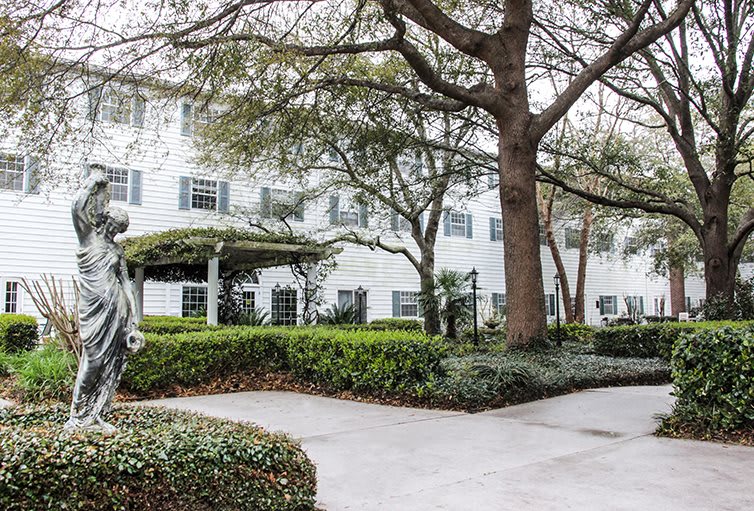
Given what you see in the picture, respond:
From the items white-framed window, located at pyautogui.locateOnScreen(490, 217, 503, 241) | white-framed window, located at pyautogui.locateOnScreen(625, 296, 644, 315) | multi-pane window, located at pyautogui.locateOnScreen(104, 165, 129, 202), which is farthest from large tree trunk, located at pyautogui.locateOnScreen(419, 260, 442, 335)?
white-framed window, located at pyautogui.locateOnScreen(625, 296, 644, 315)

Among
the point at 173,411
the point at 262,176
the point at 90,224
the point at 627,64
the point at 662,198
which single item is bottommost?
the point at 173,411

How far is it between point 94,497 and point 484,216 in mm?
24318

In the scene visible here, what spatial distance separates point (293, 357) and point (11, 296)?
10.3m

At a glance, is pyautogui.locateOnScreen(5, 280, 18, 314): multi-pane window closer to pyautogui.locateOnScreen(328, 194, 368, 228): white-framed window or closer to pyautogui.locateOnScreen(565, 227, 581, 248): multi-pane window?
pyautogui.locateOnScreen(328, 194, 368, 228): white-framed window

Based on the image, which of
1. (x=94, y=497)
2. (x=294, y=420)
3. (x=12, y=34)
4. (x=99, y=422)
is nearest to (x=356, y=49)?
(x=12, y=34)

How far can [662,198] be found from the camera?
53.8ft

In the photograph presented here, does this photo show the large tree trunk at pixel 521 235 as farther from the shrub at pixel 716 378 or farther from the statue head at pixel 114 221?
the statue head at pixel 114 221

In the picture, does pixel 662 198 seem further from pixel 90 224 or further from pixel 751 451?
pixel 90 224

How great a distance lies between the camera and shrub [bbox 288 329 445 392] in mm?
8641

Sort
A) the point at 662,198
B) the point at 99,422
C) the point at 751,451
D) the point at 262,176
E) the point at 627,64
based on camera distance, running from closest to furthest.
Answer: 1. the point at 99,422
2. the point at 751,451
3. the point at 627,64
4. the point at 662,198
5. the point at 262,176

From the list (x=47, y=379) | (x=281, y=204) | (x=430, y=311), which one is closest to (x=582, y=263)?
(x=430, y=311)

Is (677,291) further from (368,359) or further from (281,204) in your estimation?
(368,359)

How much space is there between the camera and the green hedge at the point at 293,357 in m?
8.73

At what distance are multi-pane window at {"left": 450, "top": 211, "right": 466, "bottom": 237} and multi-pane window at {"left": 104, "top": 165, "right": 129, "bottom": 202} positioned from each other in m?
12.6
